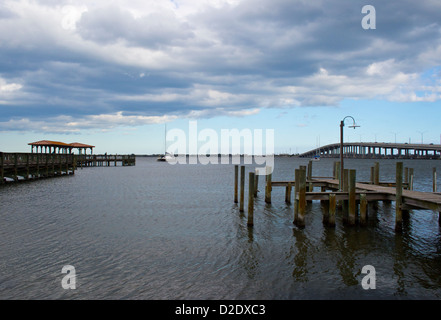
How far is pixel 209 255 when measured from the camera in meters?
10.8

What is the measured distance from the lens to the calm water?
810cm

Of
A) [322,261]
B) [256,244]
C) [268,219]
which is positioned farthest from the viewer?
[268,219]

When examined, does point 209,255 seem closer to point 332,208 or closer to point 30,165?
point 332,208

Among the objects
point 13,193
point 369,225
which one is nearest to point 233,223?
point 369,225

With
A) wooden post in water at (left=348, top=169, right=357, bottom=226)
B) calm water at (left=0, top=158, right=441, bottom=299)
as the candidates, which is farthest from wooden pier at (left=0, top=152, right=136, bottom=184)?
wooden post in water at (left=348, top=169, right=357, bottom=226)

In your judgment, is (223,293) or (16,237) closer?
(223,293)

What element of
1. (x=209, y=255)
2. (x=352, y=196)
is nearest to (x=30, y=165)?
(x=209, y=255)

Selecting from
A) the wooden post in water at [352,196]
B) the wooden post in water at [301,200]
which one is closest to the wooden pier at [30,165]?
the wooden post in water at [301,200]

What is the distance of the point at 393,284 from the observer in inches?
336

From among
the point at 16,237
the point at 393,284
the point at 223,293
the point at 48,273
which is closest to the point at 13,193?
the point at 16,237

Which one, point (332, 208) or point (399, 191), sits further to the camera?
point (332, 208)

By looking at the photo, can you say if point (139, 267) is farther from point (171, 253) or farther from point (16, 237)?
point (16, 237)

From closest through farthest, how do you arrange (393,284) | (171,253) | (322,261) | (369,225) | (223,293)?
1. (223,293)
2. (393,284)
3. (322,261)
4. (171,253)
5. (369,225)
